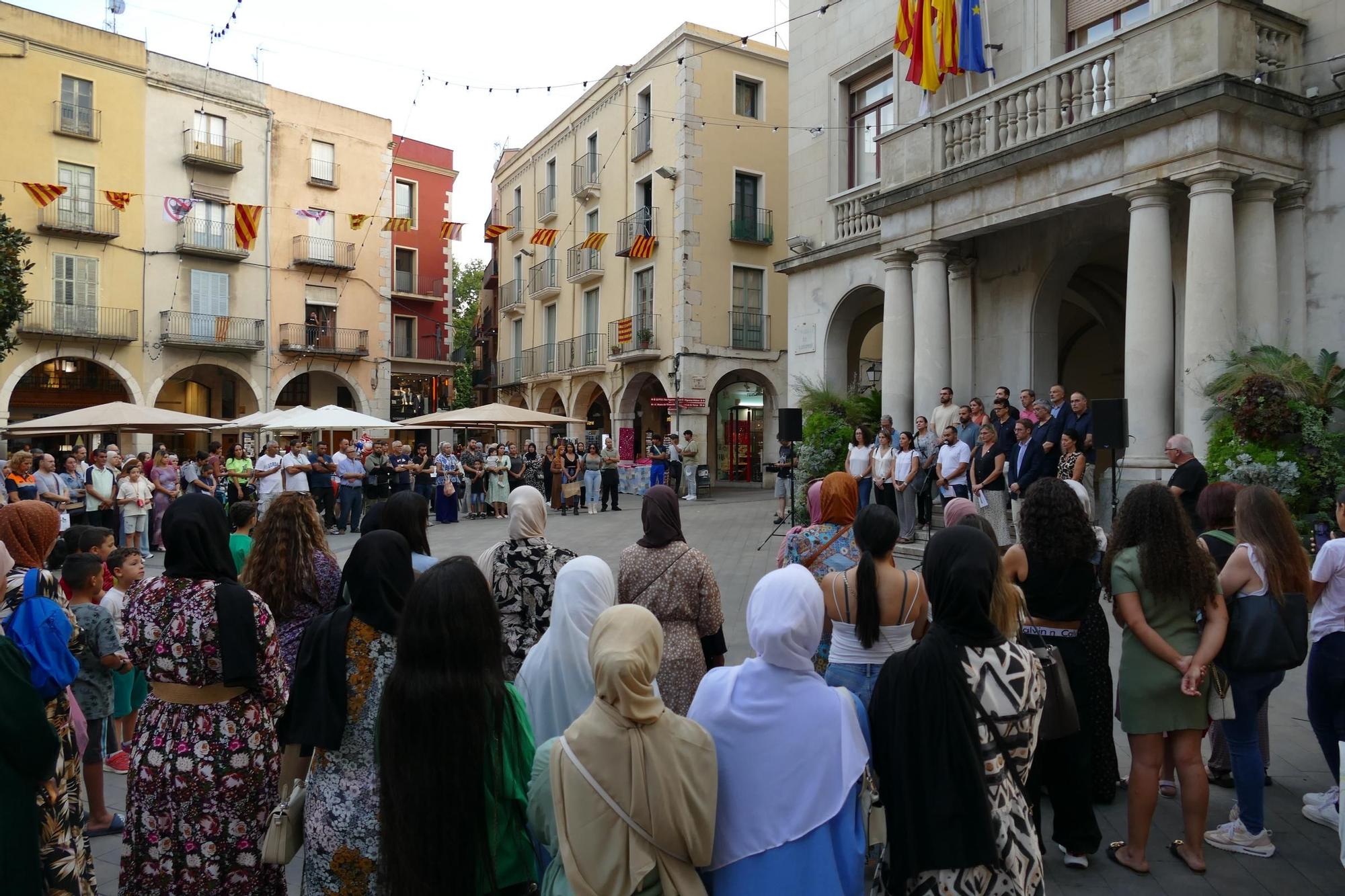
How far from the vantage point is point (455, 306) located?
5619 cm

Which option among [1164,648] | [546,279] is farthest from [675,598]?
[546,279]

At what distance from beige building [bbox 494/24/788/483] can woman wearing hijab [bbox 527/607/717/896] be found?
79.7 feet

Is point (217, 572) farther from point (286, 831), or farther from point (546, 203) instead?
point (546, 203)

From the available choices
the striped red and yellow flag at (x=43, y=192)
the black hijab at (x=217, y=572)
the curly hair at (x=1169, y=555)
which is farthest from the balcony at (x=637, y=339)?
the black hijab at (x=217, y=572)

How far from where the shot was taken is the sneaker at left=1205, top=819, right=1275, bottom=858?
3846 mm

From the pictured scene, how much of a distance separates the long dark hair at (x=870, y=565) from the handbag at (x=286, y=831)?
2.20 m

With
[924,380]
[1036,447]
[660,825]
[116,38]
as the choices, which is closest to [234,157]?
[116,38]

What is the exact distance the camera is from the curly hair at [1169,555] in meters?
3.65

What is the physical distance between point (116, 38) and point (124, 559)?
29555 mm

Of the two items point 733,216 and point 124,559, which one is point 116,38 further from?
point 124,559

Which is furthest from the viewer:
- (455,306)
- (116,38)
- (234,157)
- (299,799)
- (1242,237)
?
(455,306)

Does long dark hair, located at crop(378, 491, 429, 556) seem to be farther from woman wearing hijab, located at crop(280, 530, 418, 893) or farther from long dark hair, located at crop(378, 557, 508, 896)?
long dark hair, located at crop(378, 557, 508, 896)

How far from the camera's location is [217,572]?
303cm

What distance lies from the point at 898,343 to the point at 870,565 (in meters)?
11.9
